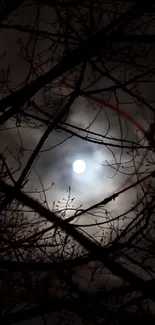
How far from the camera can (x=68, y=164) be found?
2.72 m

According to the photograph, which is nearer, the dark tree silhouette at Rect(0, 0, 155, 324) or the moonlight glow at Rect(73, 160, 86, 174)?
the dark tree silhouette at Rect(0, 0, 155, 324)

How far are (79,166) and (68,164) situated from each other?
70 millimetres

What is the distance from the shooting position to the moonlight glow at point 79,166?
8.94 ft

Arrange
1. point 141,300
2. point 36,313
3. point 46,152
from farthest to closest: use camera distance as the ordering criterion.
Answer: point 46,152 < point 141,300 < point 36,313

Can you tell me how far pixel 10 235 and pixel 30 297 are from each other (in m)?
0.34

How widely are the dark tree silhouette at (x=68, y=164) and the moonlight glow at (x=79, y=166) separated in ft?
0.16

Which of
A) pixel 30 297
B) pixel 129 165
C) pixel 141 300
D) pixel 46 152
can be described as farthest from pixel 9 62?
pixel 141 300

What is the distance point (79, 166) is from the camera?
2736mm

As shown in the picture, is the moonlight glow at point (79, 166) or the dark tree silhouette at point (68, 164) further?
the moonlight glow at point (79, 166)

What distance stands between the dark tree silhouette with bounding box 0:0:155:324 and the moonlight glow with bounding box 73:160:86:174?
5cm

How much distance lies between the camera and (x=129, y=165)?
8.99ft

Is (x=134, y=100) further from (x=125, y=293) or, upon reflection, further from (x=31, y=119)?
(x=125, y=293)

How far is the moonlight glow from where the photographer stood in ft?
8.94

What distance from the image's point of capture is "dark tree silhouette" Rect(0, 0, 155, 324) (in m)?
2.37
